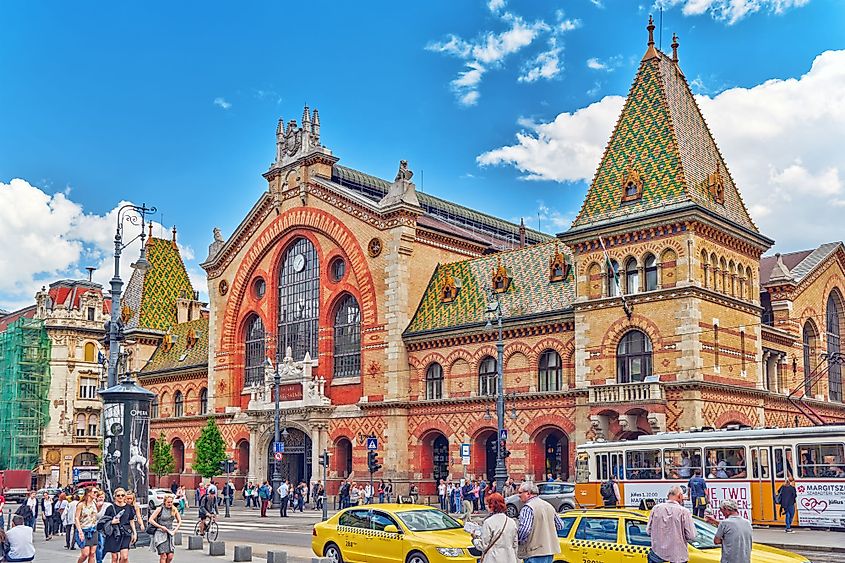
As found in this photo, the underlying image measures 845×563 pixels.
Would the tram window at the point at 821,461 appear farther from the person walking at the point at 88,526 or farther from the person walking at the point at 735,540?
the person walking at the point at 88,526

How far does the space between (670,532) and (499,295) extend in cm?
3551

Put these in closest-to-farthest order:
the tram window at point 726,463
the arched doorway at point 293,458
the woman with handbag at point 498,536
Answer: the woman with handbag at point 498,536, the tram window at point 726,463, the arched doorway at point 293,458

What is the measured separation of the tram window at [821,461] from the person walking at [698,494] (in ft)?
9.53

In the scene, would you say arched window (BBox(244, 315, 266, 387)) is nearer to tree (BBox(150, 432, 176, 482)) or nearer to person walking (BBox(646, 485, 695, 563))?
tree (BBox(150, 432, 176, 482))

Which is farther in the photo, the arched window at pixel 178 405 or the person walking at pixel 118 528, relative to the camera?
the arched window at pixel 178 405

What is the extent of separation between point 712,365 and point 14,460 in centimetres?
6333

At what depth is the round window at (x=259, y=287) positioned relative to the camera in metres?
62.8

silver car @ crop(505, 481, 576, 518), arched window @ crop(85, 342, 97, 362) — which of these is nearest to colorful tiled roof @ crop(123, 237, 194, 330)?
arched window @ crop(85, 342, 97, 362)

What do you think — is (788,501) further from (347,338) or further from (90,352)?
(90,352)

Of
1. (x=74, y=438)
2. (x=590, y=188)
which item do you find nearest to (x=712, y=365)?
(x=590, y=188)

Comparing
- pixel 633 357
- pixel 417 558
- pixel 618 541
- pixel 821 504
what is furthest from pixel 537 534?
pixel 633 357

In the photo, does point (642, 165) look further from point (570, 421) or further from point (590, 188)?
point (570, 421)

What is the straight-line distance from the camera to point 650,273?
42.3 metres

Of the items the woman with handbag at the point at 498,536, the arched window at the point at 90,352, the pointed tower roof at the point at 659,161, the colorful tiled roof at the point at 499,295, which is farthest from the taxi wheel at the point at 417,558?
the arched window at the point at 90,352
